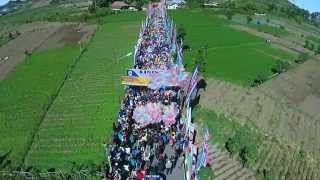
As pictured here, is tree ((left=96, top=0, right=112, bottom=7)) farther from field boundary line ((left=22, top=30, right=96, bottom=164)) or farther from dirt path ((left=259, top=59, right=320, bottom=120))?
dirt path ((left=259, top=59, right=320, bottom=120))

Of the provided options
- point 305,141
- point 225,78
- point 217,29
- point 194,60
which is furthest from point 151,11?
point 305,141

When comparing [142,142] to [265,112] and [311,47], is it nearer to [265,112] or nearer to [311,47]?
[265,112]

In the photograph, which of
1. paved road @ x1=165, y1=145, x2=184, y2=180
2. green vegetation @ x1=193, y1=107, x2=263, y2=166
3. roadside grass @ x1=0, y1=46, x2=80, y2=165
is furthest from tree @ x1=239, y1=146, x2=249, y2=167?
roadside grass @ x1=0, y1=46, x2=80, y2=165

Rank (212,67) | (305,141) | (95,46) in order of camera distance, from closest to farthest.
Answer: (305,141) → (212,67) → (95,46)

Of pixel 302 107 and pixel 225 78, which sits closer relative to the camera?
pixel 302 107

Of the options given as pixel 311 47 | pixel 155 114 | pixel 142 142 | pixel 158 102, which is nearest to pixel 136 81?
pixel 158 102

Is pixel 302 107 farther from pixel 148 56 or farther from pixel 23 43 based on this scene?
pixel 23 43
